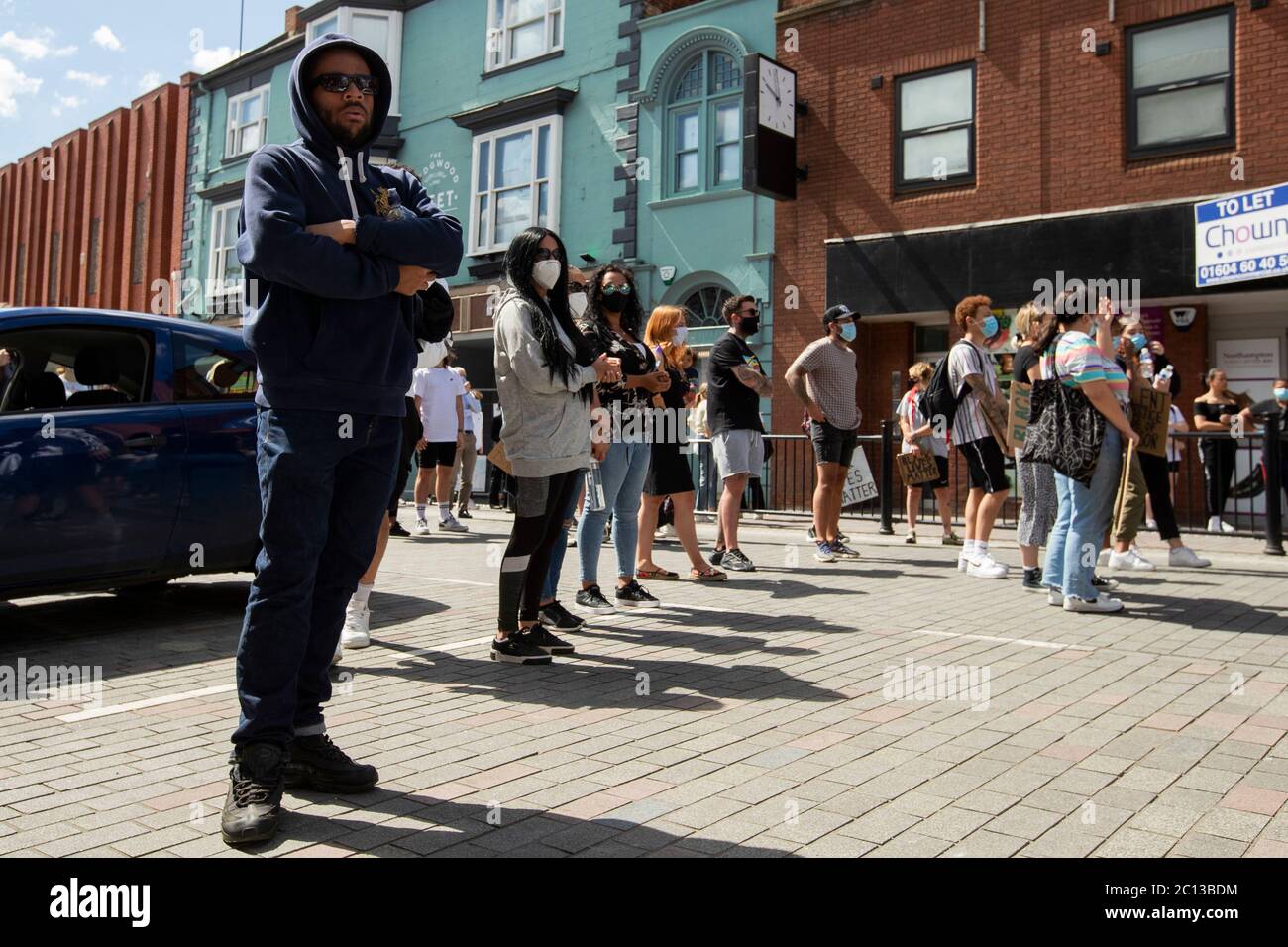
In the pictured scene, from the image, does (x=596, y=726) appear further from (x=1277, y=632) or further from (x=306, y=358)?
(x=1277, y=632)

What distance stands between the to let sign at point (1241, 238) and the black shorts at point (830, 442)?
22.9 ft

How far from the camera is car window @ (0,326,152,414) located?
5262 millimetres

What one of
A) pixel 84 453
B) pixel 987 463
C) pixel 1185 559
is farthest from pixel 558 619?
pixel 1185 559

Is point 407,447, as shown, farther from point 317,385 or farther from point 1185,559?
point 1185,559

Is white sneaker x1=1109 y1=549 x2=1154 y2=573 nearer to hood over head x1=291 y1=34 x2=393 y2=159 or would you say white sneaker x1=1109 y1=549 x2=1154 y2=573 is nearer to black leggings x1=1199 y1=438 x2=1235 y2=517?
black leggings x1=1199 y1=438 x2=1235 y2=517

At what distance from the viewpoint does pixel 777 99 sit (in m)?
16.1

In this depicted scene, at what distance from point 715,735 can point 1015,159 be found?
43.5 ft

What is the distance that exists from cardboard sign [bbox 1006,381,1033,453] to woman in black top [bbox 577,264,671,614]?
2.59 meters

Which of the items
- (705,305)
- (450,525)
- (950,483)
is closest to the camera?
(450,525)

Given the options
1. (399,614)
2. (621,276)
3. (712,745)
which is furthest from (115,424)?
(712,745)

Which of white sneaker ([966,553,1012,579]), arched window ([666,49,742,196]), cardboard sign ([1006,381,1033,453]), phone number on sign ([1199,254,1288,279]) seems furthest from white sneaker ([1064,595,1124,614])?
arched window ([666,49,742,196])

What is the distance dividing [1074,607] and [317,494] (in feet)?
16.9

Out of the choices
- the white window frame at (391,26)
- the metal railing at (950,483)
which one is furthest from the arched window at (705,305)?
the white window frame at (391,26)
